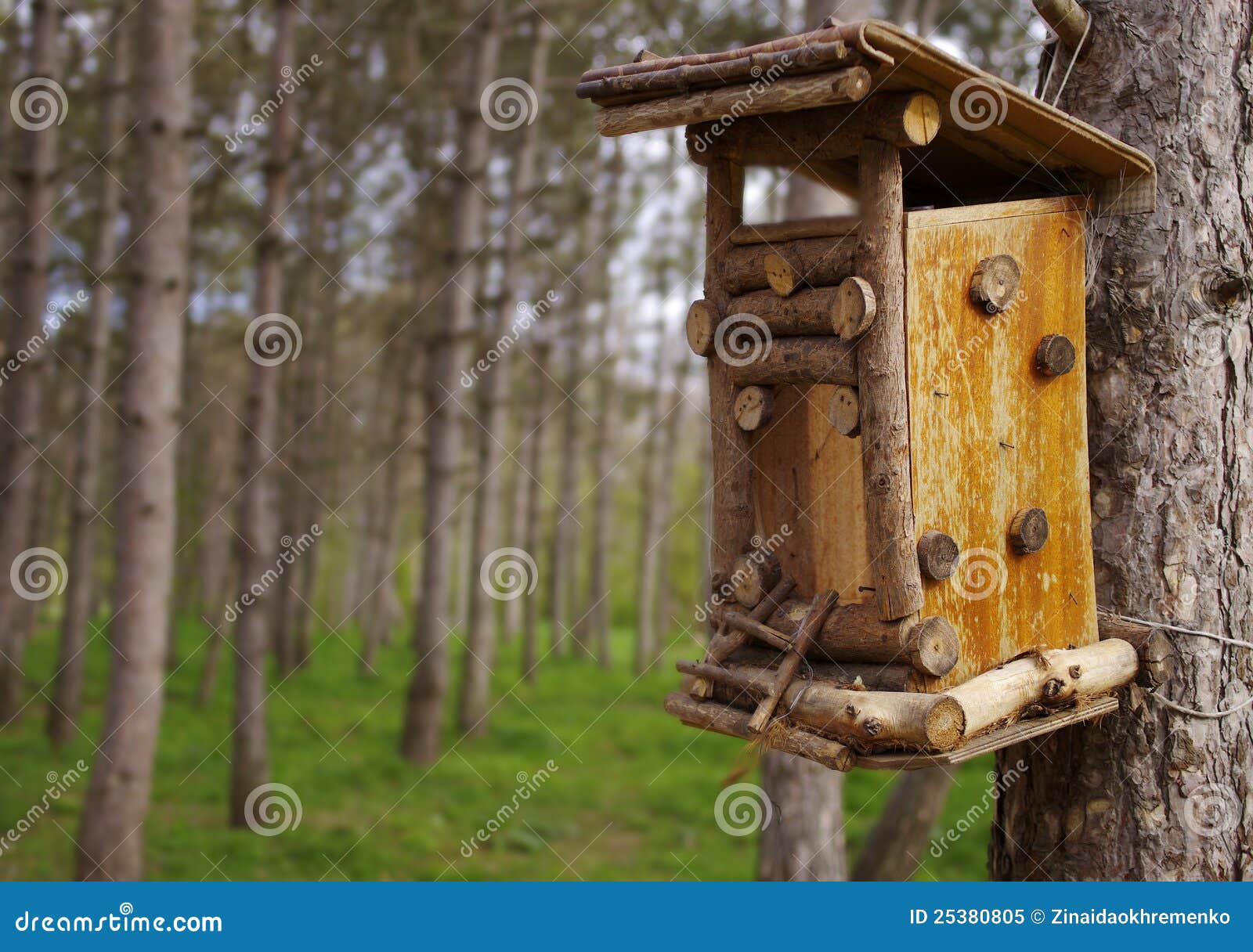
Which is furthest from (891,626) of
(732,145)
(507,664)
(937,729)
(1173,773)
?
(507,664)

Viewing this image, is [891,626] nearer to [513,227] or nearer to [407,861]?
[407,861]

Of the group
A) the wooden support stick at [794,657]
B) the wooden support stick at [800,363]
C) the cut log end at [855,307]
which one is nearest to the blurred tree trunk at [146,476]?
the wooden support stick at [800,363]

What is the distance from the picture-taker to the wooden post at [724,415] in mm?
3445

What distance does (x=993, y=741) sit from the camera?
293 centimetres

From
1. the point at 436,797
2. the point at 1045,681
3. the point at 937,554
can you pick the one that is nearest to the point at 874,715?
the point at 937,554

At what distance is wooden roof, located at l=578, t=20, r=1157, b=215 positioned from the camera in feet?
8.87

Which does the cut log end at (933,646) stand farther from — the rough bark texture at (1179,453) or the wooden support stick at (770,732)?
the rough bark texture at (1179,453)

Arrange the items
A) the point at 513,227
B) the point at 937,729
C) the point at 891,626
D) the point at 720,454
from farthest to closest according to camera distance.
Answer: the point at 513,227
the point at 720,454
the point at 891,626
the point at 937,729

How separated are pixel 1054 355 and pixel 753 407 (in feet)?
2.85

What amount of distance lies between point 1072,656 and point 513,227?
32.1 ft

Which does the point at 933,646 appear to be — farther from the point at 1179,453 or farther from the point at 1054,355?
the point at 1179,453

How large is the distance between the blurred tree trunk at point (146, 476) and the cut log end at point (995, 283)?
19.0 feet

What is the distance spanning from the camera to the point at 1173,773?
338 cm

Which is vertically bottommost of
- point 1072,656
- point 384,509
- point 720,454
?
point 1072,656
